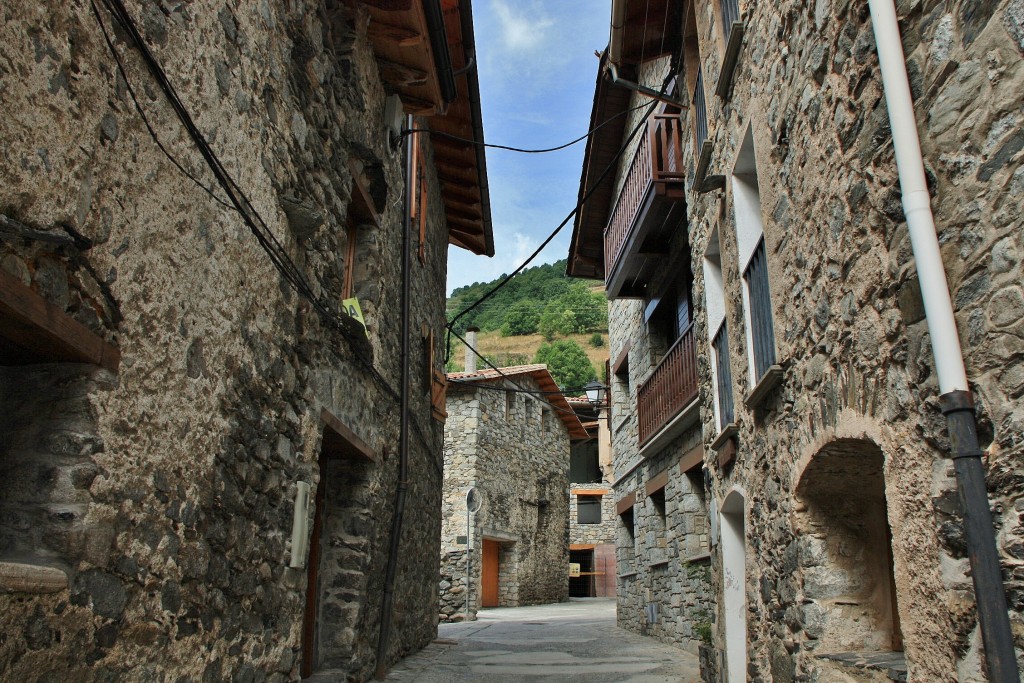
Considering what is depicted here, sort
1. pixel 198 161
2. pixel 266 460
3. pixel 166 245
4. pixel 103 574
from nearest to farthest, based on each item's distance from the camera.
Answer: pixel 103 574, pixel 166 245, pixel 198 161, pixel 266 460

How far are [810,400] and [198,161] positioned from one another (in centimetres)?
286

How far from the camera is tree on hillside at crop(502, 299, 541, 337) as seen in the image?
189ft

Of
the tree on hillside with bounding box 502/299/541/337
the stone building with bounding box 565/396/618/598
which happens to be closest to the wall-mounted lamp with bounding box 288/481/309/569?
the stone building with bounding box 565/396/618/598

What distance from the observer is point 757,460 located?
15.2 feet

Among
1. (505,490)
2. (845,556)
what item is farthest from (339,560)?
(505,490)

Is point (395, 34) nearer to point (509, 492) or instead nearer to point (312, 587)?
point (312, 587)

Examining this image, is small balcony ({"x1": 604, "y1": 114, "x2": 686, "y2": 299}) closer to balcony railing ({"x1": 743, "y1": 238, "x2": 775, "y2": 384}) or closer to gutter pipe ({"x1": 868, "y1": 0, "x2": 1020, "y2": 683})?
balcony railing ({"x1": 743, "y1": 238, "x2": 775, "y2": 384})

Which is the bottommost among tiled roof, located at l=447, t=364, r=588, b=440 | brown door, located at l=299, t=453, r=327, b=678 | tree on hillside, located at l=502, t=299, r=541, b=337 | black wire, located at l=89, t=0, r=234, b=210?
brown door, located at l=299, t=453, r=327, b=678

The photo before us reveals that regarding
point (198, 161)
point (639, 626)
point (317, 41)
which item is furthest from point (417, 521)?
point (198, 161)

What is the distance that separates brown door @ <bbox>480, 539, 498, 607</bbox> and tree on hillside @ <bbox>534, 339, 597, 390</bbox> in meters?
25.3

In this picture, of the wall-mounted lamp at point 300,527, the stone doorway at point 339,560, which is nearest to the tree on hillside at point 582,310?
the stone doorway at point 339,560

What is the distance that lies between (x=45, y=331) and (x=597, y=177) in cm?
1078

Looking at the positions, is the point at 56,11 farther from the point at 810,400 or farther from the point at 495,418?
the point at 495,418

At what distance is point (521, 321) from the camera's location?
57875 millimetres
